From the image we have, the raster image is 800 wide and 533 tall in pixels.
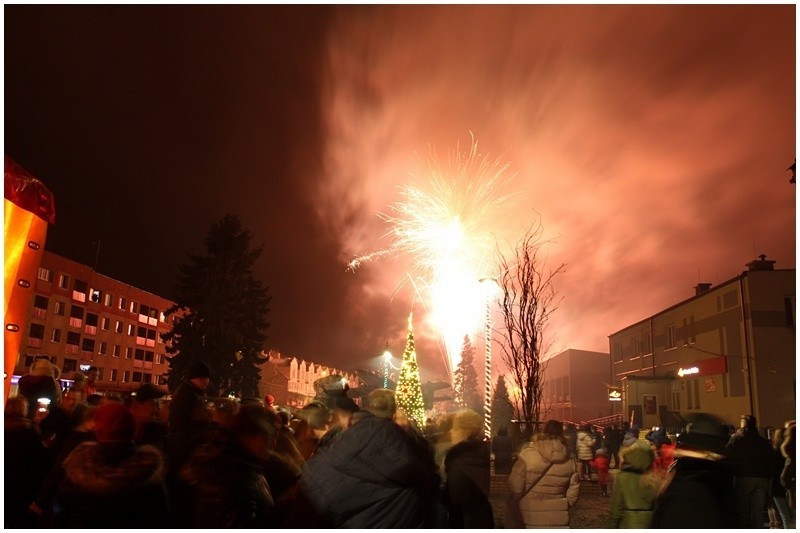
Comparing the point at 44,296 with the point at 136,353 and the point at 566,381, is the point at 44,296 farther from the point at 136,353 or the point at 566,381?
the point at 566,381

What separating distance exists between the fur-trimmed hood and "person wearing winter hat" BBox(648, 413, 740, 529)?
395 centimetres

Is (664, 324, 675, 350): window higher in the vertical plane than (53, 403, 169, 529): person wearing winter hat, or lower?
higher

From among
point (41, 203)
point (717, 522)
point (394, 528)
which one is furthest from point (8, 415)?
point (717, 522)

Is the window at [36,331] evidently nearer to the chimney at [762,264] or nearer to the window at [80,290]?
the window at [80,290]

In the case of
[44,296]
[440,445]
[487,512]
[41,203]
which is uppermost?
[44,296]

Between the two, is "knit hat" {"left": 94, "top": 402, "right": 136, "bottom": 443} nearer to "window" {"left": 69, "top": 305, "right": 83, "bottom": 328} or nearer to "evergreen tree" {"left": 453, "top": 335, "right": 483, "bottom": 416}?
"window" {"left": 69, "top": 305, "right": 83, "bottom": 328}

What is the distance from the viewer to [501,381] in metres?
84.2

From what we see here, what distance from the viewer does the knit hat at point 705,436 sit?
16.4 feet

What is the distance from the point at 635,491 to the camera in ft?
18.1

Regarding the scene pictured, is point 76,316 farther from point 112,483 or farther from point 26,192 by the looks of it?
point 112,483

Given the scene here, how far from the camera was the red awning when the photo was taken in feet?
19.1

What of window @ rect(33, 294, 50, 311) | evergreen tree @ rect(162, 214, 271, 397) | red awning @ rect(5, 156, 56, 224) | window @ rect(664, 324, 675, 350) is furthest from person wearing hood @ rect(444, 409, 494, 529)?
window @ rect(33, 294, 50, 311)

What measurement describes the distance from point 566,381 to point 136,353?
61.4 m

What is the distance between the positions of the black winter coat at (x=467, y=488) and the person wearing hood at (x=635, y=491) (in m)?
1.26
